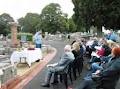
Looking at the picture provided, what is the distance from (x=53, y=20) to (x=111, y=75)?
338 ft

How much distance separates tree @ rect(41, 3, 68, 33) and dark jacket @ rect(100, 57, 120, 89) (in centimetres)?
10133

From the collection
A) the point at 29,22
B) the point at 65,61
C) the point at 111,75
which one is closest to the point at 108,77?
the point at 111,75

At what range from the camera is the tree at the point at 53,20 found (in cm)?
11219

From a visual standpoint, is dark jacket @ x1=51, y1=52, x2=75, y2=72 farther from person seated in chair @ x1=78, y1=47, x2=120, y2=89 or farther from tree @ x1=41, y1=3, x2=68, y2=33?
tree @ x1=41, y1=3, x2=68, y2=33

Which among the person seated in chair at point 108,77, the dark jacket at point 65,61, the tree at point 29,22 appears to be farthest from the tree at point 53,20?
the person seated in chair at point 108,77

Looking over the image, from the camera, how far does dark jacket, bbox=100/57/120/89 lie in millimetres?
10156

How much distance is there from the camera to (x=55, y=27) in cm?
11406

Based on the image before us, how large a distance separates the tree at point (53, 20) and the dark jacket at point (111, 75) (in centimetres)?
10133

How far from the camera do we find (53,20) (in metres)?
113

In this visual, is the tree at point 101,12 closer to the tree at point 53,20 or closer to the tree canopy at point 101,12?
the tree canopy at point 101,12

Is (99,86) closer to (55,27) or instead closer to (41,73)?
(41,73)

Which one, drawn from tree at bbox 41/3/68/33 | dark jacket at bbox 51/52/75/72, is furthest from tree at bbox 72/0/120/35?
tree at bbox 41/3/68/33

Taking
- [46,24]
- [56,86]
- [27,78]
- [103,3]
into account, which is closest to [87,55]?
[27,78]

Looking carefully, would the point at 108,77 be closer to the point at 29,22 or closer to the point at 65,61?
the point at 65,61
